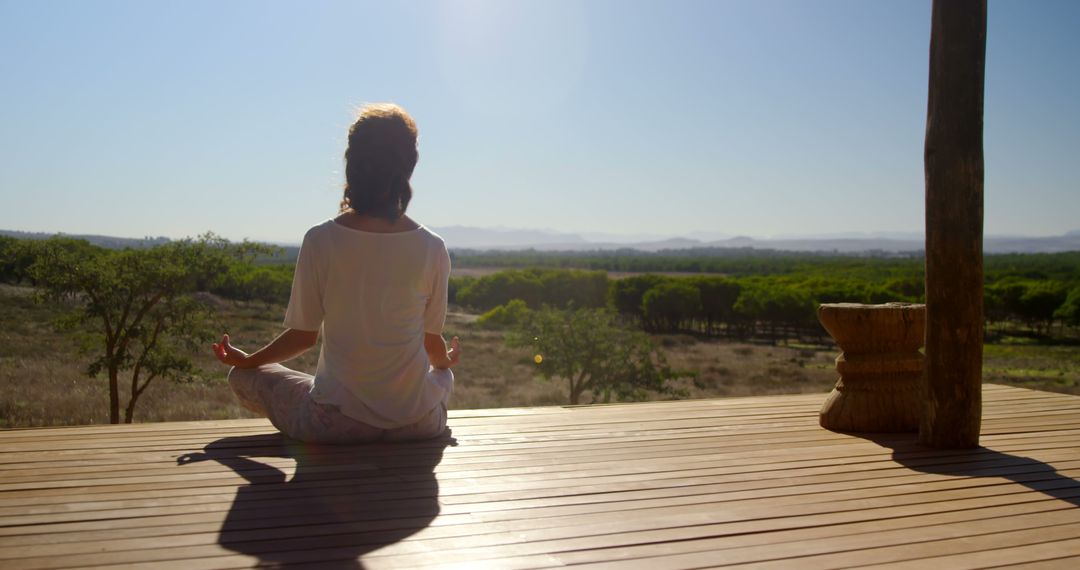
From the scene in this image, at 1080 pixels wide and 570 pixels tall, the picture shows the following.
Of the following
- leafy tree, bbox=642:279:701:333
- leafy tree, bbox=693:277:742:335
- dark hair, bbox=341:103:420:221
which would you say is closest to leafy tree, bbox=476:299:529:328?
leafy tree, bbox=642:279:701:333

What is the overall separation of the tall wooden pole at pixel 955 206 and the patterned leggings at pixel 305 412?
1.93 metres

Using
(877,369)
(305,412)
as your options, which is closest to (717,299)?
(877,369)

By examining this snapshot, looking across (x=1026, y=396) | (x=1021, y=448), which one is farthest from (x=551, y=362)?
(x=1021, y=448)

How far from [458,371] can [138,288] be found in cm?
1413

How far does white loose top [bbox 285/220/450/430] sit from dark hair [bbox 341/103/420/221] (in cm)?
11

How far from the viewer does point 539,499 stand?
238 centimetres

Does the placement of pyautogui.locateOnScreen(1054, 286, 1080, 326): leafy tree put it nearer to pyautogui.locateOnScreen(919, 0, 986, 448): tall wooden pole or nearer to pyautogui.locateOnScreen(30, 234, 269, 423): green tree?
pyautogui.locateOnScreen(30, 234, 269, 423): green tree

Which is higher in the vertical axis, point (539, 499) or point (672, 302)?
point (539, 499)

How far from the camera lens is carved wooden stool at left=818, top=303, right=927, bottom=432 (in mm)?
3523

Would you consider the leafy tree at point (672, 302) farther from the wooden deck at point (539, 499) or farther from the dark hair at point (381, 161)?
the dark hair at point (381, 161)

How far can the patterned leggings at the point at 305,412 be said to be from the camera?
2.89 meters

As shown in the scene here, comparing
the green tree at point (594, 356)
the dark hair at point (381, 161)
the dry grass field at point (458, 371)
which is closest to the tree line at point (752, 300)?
the dry grass field at point (458, 371)

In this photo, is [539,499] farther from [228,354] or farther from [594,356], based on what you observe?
[594,356]

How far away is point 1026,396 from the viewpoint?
4.51 m
